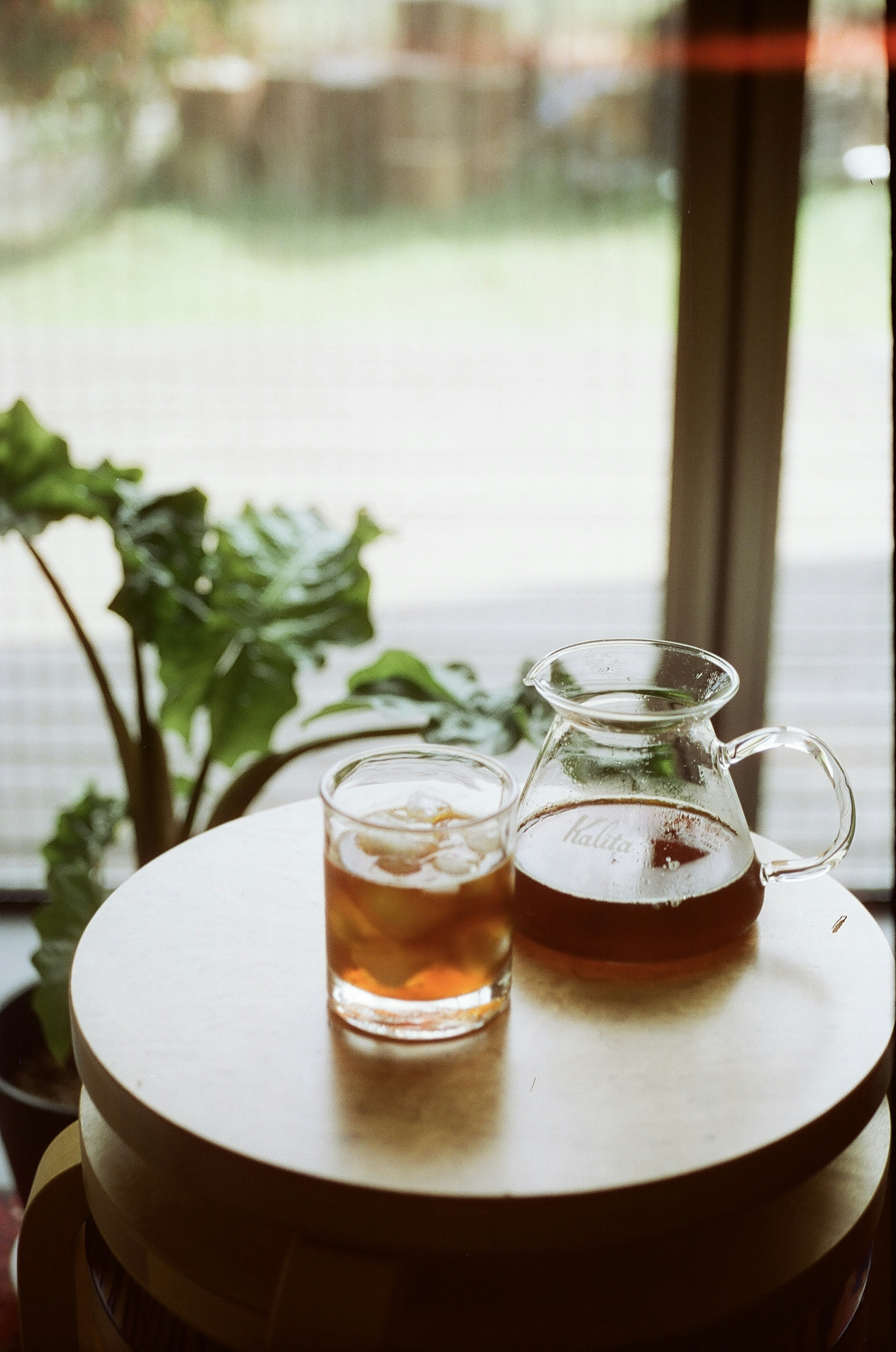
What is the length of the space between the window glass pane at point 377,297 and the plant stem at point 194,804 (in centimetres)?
55

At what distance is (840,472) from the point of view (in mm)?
2043

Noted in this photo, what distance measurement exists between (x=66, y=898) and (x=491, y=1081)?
2.93 ft

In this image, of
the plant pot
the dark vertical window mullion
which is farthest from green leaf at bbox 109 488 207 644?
the dark vertical window mullion

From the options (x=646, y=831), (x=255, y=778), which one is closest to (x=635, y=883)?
(x=646, y=831)

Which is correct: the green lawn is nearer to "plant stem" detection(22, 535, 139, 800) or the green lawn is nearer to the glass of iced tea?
"plant stem" detection(22, 535, 139, 800)

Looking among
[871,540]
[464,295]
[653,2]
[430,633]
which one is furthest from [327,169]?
[871,540]

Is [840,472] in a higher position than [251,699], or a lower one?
higher

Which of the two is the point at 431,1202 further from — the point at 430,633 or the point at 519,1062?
the point at 430,633

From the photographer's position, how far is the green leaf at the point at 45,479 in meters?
1.47

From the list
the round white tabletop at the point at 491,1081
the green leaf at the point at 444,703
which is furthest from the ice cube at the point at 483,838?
the green leaf at the point at 444,703

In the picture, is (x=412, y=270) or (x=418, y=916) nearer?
(x=418, y=916)

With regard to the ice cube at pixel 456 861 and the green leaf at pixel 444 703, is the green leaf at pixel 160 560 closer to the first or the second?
the green leaf at pixel 444 703

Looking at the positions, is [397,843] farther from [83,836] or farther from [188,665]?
[83,836]

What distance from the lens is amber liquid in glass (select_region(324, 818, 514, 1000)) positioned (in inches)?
28.2
